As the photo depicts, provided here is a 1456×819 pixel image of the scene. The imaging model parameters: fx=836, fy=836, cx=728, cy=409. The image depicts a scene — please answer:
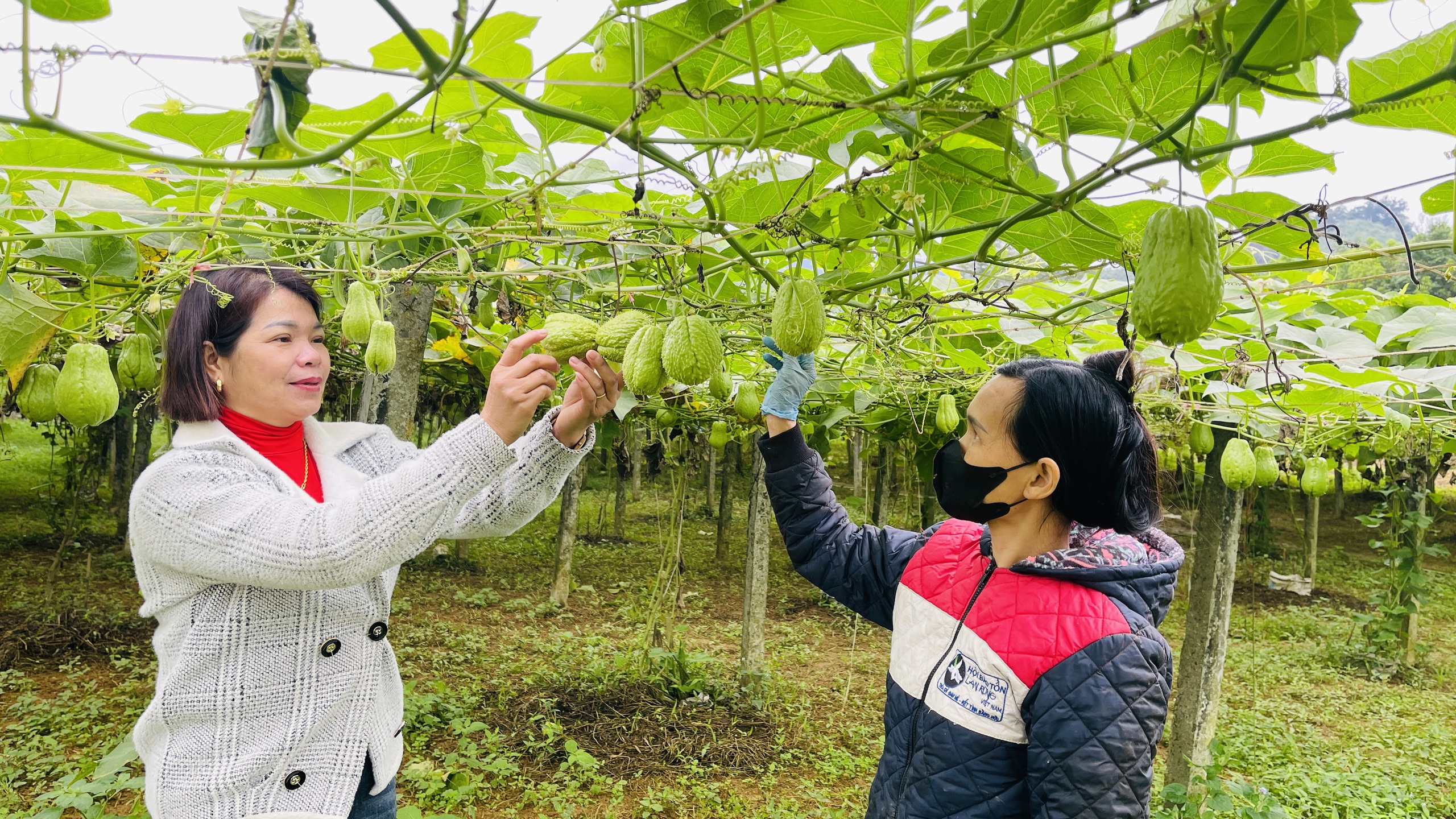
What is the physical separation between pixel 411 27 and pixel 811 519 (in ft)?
5.91

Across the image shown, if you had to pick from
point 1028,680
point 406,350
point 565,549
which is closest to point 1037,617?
point 1028,680

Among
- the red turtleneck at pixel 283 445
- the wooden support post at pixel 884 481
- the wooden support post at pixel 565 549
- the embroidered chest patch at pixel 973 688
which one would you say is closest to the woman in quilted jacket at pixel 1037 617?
the embroidered chest patch at pixel 973 688

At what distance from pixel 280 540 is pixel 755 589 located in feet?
18.1

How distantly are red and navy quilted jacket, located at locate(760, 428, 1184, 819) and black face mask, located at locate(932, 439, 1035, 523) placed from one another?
14 cm

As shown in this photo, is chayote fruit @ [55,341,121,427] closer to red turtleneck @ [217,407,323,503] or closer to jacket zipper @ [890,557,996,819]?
red turtleneck @ [217,407,323,503]

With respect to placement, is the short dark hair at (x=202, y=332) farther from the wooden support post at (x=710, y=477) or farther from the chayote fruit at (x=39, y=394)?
the wooden support post at (x=710, y=477)

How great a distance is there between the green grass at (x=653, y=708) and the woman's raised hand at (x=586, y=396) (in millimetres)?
2501

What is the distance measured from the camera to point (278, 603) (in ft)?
6.18

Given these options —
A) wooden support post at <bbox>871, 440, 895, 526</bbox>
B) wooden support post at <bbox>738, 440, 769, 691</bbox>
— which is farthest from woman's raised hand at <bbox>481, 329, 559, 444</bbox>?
wooden support post at <bbox>871, 440, 895, 526</bbox>

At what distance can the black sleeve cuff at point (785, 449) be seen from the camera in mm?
2355

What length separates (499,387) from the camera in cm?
169

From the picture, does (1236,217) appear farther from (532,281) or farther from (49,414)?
(49,414)

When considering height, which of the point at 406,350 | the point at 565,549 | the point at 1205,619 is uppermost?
the point at 406,350

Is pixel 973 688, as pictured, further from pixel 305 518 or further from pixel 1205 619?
pixel 1205 619
